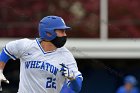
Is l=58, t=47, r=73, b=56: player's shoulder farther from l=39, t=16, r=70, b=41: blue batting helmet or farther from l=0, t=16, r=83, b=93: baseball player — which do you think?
l=39, t=16, r=70, b=41: blue batting helmet

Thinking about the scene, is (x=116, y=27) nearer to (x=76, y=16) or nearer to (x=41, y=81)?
(x=76, y=16)

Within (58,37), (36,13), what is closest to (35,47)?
(58,37)

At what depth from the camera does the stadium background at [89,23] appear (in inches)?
501

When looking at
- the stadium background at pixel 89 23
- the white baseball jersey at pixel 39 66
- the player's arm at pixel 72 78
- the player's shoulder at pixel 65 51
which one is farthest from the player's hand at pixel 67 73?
the stadium background at pixel 89 23

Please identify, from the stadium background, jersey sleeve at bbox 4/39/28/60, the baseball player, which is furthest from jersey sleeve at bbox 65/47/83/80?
the stadium background

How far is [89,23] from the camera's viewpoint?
1305 centimetres

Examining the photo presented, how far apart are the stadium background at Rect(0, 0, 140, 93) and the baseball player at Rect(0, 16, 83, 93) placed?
5.89 m

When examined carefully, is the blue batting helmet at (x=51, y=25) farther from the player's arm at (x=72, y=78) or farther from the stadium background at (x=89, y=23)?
the stadium background at (x=89, y=23)

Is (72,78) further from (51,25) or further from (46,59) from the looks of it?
(51,25)

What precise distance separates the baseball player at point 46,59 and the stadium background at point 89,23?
589cm

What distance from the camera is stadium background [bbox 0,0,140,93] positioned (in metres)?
12.7

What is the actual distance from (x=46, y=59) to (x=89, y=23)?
6467mm

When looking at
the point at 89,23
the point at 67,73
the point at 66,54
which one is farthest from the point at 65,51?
Result: the point at 89,23

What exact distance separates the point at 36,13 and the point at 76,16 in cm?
78
